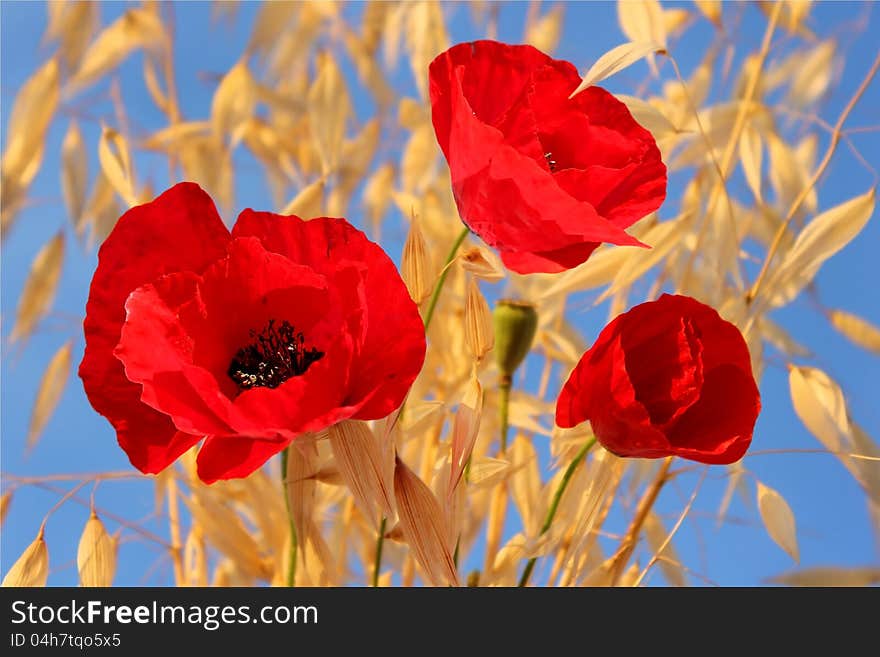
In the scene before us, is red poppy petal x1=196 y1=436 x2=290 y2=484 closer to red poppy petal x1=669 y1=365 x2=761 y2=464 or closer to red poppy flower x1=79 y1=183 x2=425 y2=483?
red poppy flower x1=79 y1=183 x2=425 y2=483

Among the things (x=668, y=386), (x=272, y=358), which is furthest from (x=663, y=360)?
(x=272, y=358)

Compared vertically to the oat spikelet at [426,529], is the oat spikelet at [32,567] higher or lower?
higher

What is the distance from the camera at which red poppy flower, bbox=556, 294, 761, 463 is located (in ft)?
0.91

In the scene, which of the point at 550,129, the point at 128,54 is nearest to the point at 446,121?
the point at 550,129

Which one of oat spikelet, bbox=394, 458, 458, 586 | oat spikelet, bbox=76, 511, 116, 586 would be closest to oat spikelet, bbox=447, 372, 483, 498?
oat spikelet, bbox=394, 458, 458, 586

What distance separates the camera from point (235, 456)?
0.24 m

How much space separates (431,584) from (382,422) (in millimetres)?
46

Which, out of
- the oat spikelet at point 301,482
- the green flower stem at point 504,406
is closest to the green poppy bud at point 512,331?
the green flower stem at point 504,406

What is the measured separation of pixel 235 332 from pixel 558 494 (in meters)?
0.12

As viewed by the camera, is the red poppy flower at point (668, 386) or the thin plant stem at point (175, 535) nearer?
the red poppy flower at point (668, 386)

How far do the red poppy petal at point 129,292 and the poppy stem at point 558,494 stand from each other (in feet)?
0.41

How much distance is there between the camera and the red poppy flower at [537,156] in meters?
0.24

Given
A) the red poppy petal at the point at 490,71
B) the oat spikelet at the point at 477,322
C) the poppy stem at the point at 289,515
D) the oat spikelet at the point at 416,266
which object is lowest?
the poppy stem at the point at 289,515

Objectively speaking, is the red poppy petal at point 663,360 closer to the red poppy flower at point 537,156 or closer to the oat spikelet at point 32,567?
Result: the red poppy flower at point 537,156
